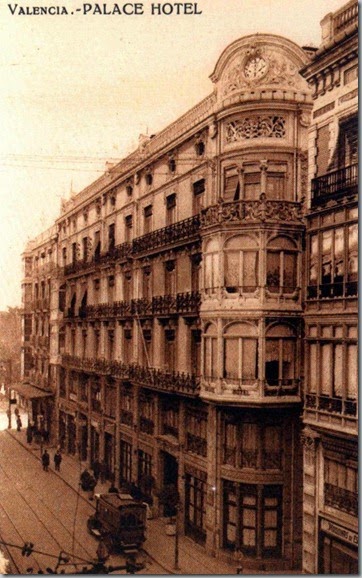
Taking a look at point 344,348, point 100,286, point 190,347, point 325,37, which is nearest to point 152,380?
point 190,347

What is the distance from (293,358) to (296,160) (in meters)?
7.39

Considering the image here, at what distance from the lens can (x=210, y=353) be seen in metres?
25.8

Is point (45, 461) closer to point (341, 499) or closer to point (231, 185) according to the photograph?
point (231, 185)

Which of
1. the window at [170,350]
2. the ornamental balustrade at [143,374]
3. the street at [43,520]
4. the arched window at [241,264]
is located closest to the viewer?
the street at [43,520]

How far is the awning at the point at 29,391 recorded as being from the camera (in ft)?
160

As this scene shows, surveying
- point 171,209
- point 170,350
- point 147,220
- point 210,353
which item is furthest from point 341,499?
point 147,220

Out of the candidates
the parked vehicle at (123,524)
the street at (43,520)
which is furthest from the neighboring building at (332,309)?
the parked vehicle at (123,524)

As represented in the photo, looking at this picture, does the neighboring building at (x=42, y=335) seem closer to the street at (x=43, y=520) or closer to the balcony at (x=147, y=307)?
the balcony at (x=147, y=307)

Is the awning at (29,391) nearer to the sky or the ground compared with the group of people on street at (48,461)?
nearer to the sky

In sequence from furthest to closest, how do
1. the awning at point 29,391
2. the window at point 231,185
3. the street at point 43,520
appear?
1. the awning at point 29,391
2. the window at point 231,185
3. the street at point 43,520

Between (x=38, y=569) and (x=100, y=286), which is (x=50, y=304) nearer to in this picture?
(x=100, y=286)

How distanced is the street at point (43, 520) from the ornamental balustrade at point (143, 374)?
21.4 ft

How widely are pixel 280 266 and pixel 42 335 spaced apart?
30.7 meters

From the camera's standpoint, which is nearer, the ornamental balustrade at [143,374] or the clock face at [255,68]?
the clock face at [255,68]
